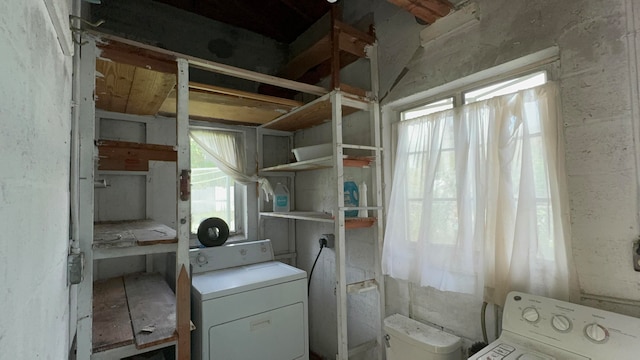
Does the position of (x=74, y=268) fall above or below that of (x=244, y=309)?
above

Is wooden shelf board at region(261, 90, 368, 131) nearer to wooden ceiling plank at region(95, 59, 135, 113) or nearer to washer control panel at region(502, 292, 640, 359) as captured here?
wooden ceiling plank at region(95, 59, 135, 113)

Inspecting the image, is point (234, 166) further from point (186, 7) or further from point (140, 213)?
point (186, 7)

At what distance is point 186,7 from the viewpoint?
2516mm

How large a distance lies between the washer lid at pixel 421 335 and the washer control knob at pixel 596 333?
0.64 meters

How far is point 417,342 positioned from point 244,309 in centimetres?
105

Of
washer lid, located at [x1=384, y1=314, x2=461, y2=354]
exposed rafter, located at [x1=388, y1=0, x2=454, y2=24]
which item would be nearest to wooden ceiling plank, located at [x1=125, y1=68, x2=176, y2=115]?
exposed rafter, located at [x1=388, y1=0, x2=454, y2=24]

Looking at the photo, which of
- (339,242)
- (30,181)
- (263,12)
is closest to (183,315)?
(339,242)

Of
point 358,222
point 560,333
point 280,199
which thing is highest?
point 280,199

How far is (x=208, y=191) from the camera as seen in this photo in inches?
108

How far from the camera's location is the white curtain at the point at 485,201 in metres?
1.31

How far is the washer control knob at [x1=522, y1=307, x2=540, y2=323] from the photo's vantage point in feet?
3.82

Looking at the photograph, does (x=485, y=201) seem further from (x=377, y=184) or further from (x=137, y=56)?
(x=137, y=56)

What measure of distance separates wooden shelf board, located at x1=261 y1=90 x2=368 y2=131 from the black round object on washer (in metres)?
1.02

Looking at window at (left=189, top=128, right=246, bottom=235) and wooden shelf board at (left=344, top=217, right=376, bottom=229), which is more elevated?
window at (left=189, top=128, right=246, bottom=235)
